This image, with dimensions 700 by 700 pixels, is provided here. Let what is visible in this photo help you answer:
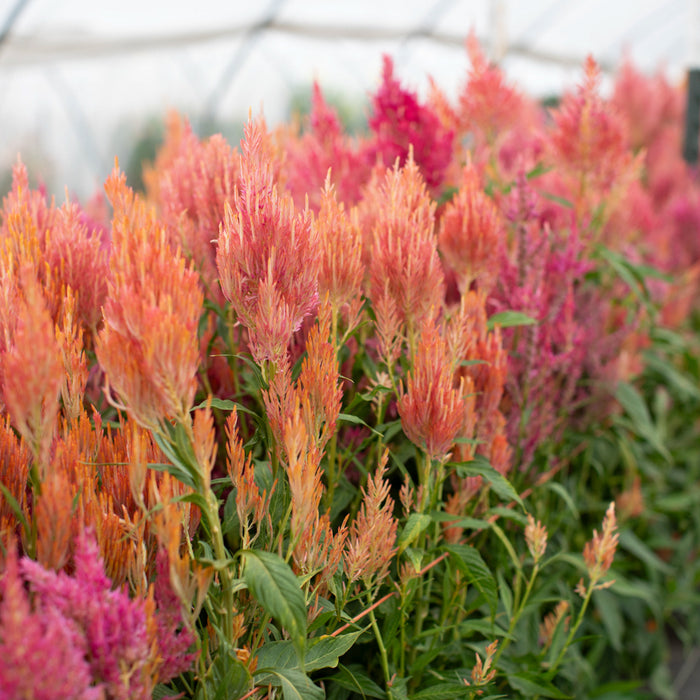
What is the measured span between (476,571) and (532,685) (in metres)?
0.27

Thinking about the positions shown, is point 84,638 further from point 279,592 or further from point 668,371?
point 668,371

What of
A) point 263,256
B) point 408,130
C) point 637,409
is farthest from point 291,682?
point 637,409

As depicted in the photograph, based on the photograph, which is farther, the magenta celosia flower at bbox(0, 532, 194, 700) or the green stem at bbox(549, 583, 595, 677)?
the green stem at bbox(549, 583, 595, 677)

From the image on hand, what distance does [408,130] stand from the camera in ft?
3.84

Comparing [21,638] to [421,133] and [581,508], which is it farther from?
[581,508]

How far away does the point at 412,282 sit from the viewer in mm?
712

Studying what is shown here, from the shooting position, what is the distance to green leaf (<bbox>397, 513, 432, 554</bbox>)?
72 centimetres

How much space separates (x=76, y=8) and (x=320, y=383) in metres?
7.73

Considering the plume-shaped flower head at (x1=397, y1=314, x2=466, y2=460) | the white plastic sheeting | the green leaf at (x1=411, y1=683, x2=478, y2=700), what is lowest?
the green leaf at (x1=411, y1=683, x2=478, y2=700)

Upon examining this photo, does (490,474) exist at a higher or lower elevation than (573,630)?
higher

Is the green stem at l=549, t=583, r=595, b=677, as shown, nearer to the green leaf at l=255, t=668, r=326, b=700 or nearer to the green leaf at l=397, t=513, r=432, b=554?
the green leaf at l=397, t=513, r=432, b=554

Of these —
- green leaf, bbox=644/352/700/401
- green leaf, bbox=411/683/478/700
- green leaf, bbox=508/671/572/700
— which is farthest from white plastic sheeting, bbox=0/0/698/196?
green leaf, bbox=411/683/478/700

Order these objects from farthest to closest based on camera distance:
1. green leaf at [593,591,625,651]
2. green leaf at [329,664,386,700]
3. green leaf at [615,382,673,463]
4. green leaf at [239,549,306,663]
→ green leaf at [593,591,625,651]
green leaf at [615,382,673,463]
green leaf at [329,664,386,700]
green leaf at [239,549,306,663]

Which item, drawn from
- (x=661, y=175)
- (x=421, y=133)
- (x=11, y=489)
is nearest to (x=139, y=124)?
(x=661, y=175)
